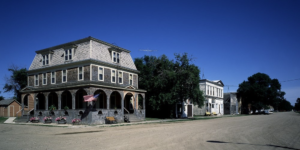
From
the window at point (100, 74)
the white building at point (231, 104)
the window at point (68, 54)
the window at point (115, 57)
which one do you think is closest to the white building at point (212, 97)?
the white building at point (231, 104)

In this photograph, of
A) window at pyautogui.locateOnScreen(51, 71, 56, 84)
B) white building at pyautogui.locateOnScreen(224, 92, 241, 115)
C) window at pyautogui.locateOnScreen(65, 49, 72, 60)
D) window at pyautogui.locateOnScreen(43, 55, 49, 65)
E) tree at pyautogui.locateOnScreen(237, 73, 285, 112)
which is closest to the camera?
window at pyautogui.locateOnScreen(65, 49, 72, 60)

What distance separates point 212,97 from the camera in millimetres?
57469

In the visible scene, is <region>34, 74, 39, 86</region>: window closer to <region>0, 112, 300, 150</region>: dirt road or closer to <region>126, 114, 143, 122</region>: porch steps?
<region>126, 114, 143, 122</region>: porch steps

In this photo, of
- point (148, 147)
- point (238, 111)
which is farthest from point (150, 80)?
point (238, 111)

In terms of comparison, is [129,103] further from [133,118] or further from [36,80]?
[36,80]

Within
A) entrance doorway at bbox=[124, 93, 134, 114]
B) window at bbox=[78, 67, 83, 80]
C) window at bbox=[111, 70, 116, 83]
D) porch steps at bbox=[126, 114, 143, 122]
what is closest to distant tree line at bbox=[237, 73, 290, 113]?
entrance doorway at bbox=[124, 93, 134, 114]

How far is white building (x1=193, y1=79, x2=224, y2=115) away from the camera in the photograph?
54.6 meters

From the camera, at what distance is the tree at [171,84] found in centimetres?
3681

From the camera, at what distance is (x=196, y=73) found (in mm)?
37781

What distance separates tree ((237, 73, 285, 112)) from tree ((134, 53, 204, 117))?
39572 millimetres

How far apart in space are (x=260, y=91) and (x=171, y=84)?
4306 centimetres

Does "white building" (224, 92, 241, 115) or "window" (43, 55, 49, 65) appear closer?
"window" (43, 55, 49, 65)

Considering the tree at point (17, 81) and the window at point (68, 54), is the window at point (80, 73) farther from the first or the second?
the tree at point (17, 81)

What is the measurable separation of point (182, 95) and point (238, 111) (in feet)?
135
